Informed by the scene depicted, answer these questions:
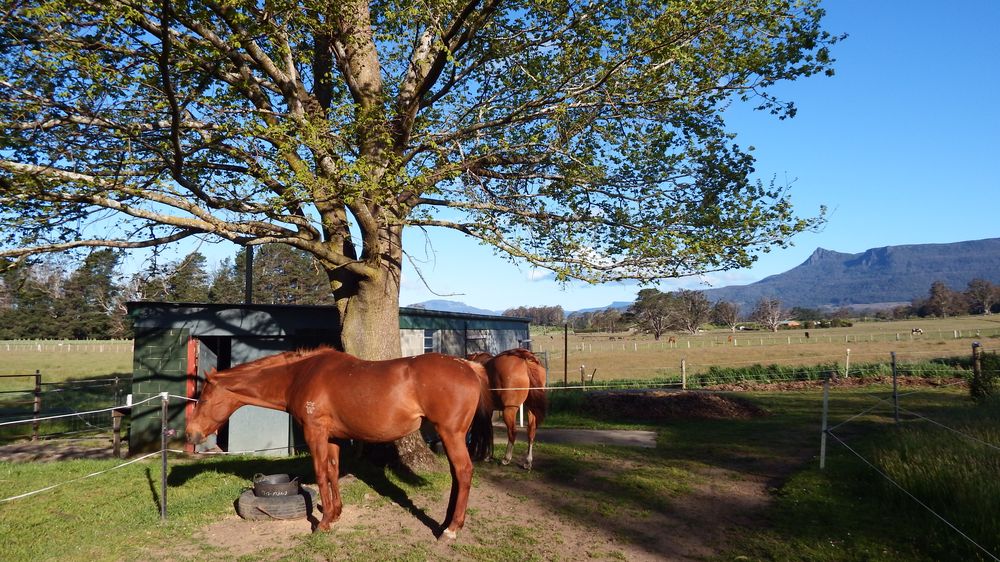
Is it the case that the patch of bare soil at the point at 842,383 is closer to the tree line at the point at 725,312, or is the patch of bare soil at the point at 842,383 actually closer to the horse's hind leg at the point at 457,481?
the horse's hind leg at the point at 457,481

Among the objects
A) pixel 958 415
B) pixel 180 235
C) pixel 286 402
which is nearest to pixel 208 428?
pixel 286 402

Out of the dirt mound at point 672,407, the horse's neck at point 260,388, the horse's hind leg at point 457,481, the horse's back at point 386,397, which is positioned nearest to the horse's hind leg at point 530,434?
the horse's hind leg at point 457,481

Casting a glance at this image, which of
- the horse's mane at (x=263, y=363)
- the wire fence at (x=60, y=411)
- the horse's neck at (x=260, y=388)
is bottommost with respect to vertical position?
the wire fence at (x=60, y=411)

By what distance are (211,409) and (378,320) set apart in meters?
2.66

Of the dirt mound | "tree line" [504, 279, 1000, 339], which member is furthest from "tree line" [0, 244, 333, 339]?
"tree line" [504, 279, 1000, 339]

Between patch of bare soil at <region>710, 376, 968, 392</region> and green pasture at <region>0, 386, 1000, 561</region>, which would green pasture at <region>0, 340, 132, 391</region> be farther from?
patch of bare soil at <region>710, 376, 968, 392</region>

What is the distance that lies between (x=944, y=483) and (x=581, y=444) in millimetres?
6108

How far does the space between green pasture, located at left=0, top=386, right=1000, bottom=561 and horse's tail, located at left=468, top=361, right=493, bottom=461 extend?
772mm

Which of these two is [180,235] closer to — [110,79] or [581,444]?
[110,79]

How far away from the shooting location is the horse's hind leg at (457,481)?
6145mm

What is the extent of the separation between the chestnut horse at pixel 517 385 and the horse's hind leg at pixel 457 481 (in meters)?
3.38

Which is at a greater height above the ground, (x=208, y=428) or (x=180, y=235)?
(x=180, y=235)

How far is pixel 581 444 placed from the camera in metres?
11.5

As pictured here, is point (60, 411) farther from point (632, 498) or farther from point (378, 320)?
point (632, 498)
